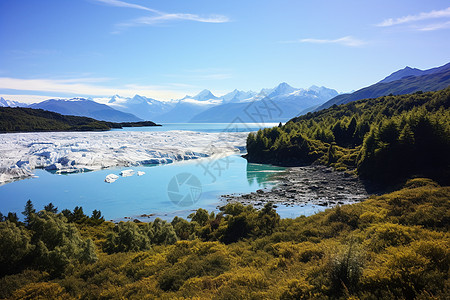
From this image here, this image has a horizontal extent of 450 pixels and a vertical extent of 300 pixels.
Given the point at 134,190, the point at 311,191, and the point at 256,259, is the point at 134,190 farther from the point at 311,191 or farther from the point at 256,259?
the point at 256,259

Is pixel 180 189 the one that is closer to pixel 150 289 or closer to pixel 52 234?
pixel 52 234

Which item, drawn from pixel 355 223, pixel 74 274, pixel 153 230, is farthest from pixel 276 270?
pixel 153 230

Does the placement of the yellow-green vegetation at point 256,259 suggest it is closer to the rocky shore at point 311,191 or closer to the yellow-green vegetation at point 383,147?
the rocky shore at point 311,191

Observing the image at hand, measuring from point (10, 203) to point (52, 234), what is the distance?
2481cm

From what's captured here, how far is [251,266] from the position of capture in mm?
9867

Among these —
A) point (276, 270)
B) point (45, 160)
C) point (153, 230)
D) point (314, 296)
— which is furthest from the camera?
point (45, 160)

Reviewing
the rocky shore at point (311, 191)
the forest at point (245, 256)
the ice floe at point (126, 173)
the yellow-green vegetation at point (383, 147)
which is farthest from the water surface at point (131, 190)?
the forest at point (245, 256)

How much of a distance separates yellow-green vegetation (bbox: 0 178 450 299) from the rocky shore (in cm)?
1534

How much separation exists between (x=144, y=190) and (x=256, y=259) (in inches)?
1139

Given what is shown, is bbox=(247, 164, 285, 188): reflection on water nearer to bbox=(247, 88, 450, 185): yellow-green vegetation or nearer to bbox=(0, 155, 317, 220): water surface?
bbox=(0, 155, 317, 220): water surface

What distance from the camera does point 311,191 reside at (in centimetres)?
3562

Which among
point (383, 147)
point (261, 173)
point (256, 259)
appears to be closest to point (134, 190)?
point (261, 173)

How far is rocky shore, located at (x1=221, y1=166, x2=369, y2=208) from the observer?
30969mm

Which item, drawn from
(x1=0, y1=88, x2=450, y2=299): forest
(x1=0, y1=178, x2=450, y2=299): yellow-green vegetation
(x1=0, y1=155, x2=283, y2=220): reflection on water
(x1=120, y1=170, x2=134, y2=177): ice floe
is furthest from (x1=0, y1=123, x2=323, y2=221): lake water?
(x1=0, y1=178, x2=450, y2=299): yellow-green vegetation
